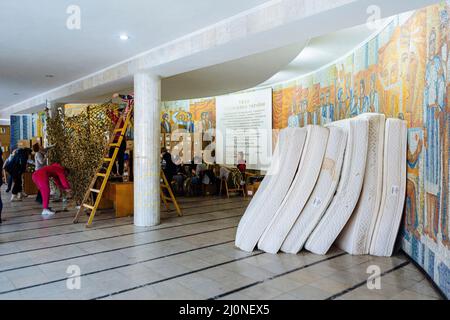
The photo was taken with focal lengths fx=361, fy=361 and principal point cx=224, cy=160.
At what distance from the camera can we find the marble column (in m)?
6.14

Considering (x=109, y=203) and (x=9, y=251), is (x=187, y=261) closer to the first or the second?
(x=9, y=251)

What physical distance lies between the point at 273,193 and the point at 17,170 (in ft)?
24.2

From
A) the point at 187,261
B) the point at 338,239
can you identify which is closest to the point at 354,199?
the point at 338,239

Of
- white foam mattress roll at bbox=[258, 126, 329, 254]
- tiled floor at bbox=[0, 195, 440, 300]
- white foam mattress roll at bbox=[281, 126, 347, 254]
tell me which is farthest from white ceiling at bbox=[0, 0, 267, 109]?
tiled floor at bbox=[0, 195, 440, 300]

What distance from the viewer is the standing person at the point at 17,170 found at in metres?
9.12

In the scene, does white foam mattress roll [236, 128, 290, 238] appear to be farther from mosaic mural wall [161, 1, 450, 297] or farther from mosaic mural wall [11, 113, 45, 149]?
mosaic mural wall [11, 113, 45, 149]

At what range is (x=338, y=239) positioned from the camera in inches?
188

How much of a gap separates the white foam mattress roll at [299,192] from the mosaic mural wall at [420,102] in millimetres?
1070

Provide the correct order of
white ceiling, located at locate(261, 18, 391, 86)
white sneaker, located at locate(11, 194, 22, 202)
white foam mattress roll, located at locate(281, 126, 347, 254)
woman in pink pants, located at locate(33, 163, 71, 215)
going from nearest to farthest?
white foam mattress roll, located at locate(281, 126, 347, 254)
white ceiling, located at locate(261, 18, 391, 86)
woman in pink pants, located at locate(33, 163, 71, 215)
white sneaker, located at locate(11, 194, 22, 202)

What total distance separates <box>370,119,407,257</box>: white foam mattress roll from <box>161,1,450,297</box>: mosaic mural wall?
9 cm

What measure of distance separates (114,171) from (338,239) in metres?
5.13

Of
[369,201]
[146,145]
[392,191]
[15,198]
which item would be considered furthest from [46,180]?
[392,191]

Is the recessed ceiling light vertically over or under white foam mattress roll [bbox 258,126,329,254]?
over
